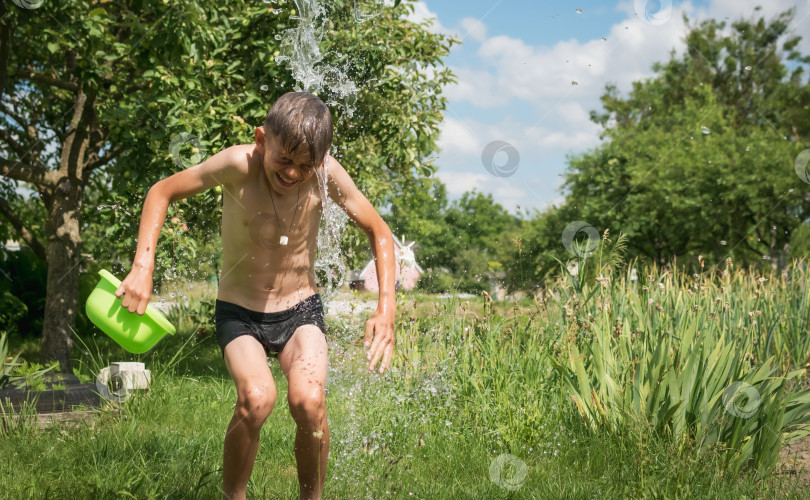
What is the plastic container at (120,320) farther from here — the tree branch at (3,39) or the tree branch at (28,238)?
the tree branch at (28,238)

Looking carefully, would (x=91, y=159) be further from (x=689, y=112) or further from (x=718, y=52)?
(x=718, y=52)

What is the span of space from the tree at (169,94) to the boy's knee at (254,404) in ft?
9.93

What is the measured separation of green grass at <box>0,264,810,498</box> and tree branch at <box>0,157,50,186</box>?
9.80ft

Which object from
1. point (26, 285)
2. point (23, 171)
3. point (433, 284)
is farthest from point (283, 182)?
point (26, 285)

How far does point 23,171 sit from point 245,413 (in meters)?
5.42

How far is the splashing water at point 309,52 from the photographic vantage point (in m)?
6.08

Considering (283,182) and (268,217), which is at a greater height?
(283,182)

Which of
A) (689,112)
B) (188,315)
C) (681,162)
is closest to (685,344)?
(188,315)

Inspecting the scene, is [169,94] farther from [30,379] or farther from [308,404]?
[308,404]

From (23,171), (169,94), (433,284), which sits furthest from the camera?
(433,284)

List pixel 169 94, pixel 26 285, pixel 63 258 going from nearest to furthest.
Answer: pixel 169 94, pixel 63 258, pixel 26 285

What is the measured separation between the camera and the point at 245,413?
275 centimetres

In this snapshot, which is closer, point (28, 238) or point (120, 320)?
point (120, 320)

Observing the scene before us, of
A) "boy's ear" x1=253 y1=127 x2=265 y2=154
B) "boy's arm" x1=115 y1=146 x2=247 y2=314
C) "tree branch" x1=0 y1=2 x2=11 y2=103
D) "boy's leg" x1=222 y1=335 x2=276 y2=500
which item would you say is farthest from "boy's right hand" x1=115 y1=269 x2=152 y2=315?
"tree branch" x1=0 y1=2 x2=11 y2=103
